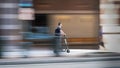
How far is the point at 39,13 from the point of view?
17.0 m

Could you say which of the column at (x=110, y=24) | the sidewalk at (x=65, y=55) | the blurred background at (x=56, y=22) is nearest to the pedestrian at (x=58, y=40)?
the sidewalk at (x=65, y=55)

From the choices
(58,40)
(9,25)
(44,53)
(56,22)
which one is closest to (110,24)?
(56,22)

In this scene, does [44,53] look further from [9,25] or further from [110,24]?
[110,24]

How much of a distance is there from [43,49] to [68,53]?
43.1 inches

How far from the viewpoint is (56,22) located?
17.0 meters

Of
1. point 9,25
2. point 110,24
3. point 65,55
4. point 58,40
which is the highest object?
point 9,25

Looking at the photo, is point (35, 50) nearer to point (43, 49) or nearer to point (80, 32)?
point (43, 49)

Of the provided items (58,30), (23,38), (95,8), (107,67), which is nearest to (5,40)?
(23,38)

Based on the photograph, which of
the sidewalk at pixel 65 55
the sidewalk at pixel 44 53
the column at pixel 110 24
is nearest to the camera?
the sidewalk at pixel 65 55

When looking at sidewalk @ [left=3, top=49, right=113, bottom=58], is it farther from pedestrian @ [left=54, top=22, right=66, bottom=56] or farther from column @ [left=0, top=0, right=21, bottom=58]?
column @ [left=0, top=0, right=21, bottom=58]

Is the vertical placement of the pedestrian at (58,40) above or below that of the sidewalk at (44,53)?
above

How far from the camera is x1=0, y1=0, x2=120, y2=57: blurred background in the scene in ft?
54.2

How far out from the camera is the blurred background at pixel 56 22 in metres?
16.5

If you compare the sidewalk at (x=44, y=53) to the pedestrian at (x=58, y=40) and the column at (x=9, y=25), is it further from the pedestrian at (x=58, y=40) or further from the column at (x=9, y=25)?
the column at (x=9, y=25)
